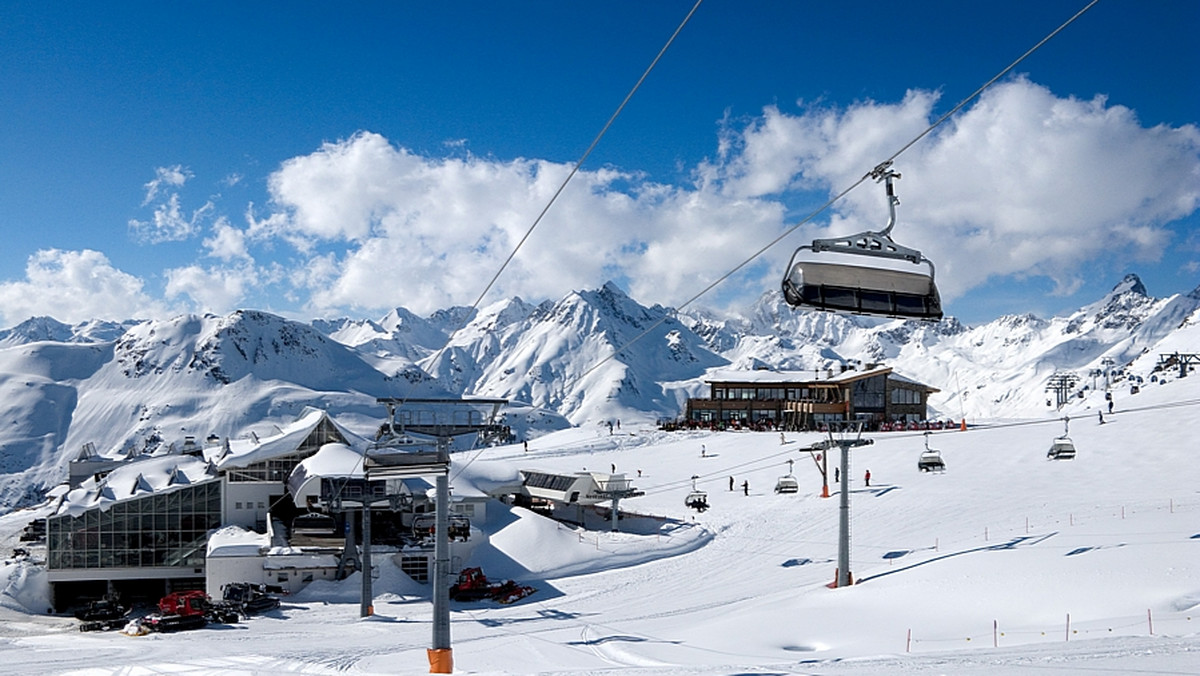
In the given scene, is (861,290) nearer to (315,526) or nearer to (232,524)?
(315,526)

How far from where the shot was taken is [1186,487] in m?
36.3

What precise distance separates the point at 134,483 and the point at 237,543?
9744 mm

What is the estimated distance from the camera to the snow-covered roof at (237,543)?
3559 cm

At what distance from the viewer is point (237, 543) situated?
37188 millimetres

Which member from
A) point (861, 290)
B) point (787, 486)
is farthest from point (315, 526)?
point (861, 290)

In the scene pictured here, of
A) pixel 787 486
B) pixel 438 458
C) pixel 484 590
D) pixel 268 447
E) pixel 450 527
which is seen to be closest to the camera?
pixel 438 458

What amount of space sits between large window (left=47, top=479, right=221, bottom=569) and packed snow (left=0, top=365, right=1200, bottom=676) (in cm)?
268

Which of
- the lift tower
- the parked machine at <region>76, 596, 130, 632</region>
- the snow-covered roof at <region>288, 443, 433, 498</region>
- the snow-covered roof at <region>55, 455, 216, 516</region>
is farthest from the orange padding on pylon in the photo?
the snow-covered roof at <region>55, 455, 216, 516</region>

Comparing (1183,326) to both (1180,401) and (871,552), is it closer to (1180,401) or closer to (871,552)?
(1180,401)

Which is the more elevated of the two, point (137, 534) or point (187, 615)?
point (137, 534)

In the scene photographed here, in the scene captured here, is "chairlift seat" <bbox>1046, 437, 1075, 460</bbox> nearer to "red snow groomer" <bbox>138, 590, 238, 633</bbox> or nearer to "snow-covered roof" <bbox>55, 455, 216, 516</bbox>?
"red snow groomer" <bbox>138, 590, 238, 633</bbox>

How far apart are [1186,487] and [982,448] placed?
44.2 feet

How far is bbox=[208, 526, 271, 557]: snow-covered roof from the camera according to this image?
35594 mm

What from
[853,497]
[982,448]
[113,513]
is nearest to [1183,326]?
[982,448]
